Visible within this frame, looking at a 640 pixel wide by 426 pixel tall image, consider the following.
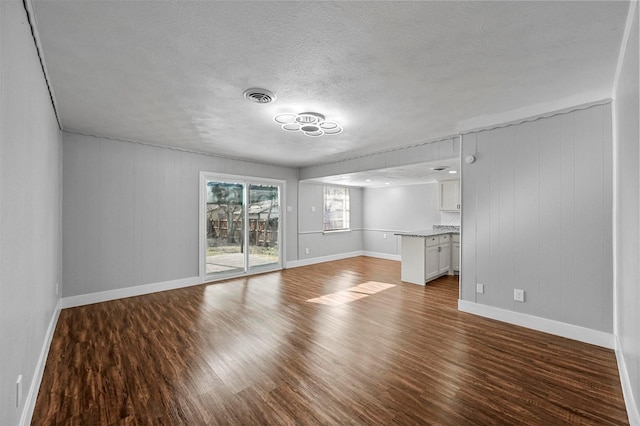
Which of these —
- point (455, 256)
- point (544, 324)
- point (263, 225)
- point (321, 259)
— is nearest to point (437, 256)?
point (455, 256)

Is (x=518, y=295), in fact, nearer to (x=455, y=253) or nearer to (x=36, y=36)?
(x=455, y=253)

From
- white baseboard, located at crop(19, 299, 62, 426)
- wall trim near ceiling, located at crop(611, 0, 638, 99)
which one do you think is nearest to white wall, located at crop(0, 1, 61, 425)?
white baseboard, located at crop(19, 299, 62, 426)

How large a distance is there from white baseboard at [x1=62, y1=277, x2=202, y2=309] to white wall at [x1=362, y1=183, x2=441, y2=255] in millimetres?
5370

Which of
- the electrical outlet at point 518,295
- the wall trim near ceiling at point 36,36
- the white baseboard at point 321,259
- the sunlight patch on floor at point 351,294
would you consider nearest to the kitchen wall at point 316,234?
the white baseboard at point 321,259

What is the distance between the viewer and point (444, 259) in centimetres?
611

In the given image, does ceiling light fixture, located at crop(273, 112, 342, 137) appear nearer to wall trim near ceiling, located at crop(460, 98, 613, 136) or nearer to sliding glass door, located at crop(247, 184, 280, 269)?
wall trim near ceiling, located at crop(460, 98, 613, 136)

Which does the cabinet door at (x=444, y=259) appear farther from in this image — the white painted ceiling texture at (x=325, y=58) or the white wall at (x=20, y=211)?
the white wall at (x=20, y=211)

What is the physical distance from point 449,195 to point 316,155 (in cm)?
345

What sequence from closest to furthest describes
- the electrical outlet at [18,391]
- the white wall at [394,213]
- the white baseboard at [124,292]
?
the electrical outlet at [18,391], the white baseboard at [124,292], the white wall at [394,213]

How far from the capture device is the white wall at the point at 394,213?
304 inches

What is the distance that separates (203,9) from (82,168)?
387 centimetres

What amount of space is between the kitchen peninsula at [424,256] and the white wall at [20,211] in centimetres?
522

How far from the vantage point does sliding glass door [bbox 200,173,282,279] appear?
5.61m

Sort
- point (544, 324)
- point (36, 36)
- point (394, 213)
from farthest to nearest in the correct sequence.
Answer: point (394, 213), point (544, 324), point (36, 36)
